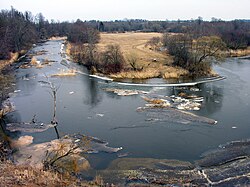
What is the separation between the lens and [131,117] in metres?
24.8

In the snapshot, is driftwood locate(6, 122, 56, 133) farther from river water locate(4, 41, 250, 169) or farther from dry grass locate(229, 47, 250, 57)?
dry grass locate(229, 47, 250, 57)

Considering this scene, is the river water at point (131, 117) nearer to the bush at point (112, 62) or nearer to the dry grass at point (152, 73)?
the dry grass at point (152, 73)

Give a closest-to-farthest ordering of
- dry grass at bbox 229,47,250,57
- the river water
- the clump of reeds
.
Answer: the river water, the clump of reeds, dry grass at bbox 229,47,250,57

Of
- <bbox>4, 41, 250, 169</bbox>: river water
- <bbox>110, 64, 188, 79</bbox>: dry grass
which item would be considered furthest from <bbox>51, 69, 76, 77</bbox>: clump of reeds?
<bbox>110, 64, 188, 79</bbox>: dry grass

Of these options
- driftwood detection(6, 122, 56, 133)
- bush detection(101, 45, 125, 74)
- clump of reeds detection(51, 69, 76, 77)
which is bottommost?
driftwood detection(6, 122, 56, 133)

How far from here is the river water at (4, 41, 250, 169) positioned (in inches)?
766

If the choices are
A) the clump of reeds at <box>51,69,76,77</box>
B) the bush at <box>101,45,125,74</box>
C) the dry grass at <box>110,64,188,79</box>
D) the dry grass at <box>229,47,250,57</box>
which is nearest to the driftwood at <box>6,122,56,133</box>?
the dry grass at <box>110,64,188,79</box>

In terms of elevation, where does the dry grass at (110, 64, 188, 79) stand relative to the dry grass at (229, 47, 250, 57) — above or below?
below

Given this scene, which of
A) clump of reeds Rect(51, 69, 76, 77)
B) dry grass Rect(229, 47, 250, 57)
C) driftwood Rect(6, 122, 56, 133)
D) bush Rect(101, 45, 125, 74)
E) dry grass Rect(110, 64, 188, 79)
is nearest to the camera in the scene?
driftwood Rect(6, 122, 56, 133)

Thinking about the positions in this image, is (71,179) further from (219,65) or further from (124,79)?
(219,65)

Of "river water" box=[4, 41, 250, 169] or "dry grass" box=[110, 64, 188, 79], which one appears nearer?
"river water" box=[4, 41, 250, 169]

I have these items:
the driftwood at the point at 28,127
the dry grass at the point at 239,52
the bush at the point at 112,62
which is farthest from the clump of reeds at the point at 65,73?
the dry grass at the point at 239,52

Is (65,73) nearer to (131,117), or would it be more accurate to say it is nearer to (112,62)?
(112,62)

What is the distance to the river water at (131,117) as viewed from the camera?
63.9 ft
